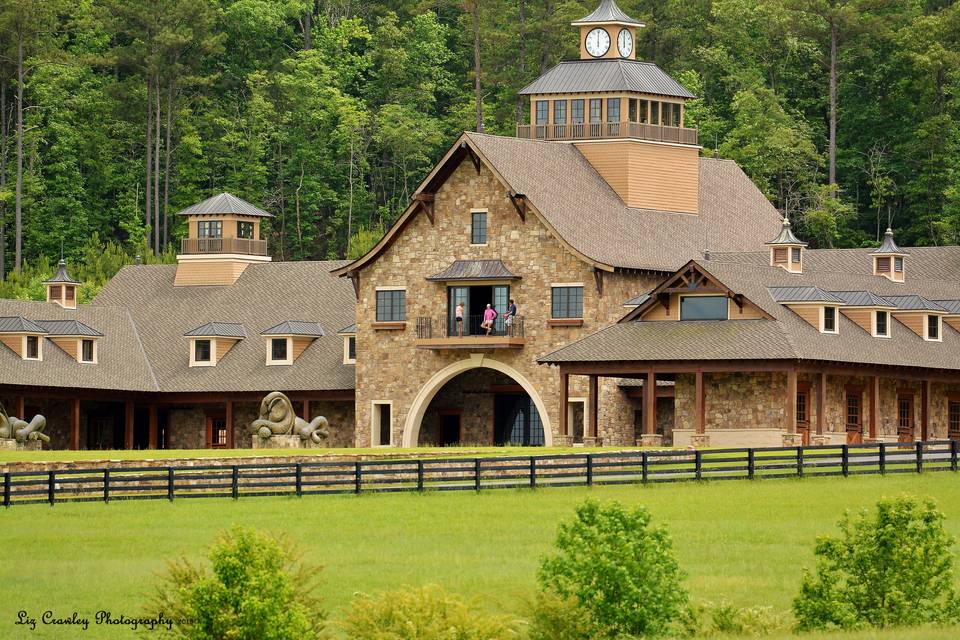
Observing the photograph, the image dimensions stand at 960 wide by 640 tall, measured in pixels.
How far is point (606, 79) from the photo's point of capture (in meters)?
77.2

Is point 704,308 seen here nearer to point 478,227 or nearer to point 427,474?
point 478,227

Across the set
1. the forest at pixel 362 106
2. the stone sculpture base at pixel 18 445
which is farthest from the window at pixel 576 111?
the stone sculpture base at pixel 18 445

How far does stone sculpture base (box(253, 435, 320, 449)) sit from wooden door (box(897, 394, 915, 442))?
1811cm

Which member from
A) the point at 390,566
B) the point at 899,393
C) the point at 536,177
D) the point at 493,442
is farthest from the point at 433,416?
the point at 390,566

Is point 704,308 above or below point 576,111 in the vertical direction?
below

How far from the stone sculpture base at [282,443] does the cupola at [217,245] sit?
1300 centimetres

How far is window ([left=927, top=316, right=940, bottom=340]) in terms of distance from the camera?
7100 cm

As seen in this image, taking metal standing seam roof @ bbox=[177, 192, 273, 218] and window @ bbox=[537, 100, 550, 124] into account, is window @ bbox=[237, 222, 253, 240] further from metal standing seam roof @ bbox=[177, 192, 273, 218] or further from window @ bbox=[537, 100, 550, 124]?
window @ bbox=[537, 100, 550, 124]

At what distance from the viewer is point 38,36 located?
106062 mm

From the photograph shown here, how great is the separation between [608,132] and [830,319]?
43.6ft

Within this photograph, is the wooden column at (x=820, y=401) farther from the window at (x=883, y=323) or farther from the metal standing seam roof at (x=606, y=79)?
the metal standing seam roof at (x=606, y=79)

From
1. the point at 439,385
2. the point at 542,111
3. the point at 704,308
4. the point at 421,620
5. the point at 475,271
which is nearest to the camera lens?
the point at 421,620

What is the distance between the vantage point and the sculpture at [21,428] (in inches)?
2781

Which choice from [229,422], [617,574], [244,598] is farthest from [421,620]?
[229,422]
